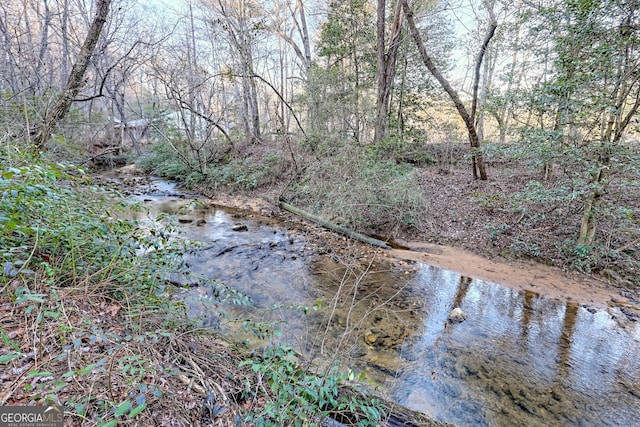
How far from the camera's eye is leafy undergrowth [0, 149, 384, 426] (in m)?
1.55

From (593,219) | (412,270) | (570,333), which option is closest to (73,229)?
(412,270)

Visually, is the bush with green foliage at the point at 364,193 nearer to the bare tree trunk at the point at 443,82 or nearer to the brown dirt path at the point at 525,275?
the brown dirt path at the point at 525,275

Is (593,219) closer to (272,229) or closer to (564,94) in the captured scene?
(564,94)

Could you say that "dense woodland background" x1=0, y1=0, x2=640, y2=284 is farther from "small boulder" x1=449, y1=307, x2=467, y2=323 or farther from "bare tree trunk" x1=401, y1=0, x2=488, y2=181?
"small boulder" x1=449, y1=307, x2=467, y2=323

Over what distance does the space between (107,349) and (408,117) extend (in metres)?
12.5

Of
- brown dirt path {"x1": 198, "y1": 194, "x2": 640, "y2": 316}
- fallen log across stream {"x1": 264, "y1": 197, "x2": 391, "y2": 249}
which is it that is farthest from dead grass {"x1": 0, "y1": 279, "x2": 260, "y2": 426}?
brown dirt path {"x1": 198, "y1": 194, "x2": 640, "y2": 316}

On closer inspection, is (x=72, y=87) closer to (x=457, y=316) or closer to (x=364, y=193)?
(x=364, y=193)

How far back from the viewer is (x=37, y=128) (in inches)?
202

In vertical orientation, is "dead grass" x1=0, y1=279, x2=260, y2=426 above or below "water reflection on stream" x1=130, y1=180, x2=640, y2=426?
above

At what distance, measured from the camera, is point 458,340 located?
365cm

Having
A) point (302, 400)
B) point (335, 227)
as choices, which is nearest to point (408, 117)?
point (335, 227)

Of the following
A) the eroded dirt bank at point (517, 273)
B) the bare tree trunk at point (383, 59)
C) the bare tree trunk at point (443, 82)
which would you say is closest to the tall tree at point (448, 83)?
the bare tree trunk at point (443, 82)

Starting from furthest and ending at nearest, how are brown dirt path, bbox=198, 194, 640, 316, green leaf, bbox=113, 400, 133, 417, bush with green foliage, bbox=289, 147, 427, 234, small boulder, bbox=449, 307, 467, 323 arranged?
bush with green foliage, bbox=289, 147, 427, 234 → brown dirt path, bbox=198, 194, 640, 316 → small boulder, bbox=449, 307, 467, 323 → green leaf, bbox=113, 400, 133, 417

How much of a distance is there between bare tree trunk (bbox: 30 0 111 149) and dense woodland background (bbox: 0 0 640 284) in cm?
3
